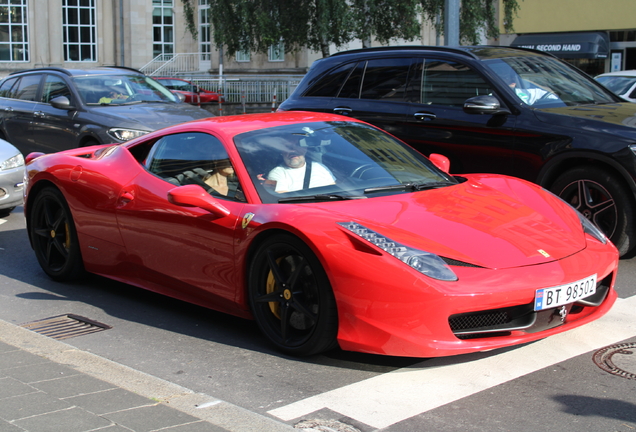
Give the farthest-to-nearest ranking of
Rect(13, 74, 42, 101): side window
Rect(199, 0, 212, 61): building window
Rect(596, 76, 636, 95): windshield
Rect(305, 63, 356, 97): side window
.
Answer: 1. Rect(199, 0, 212, 61): building window
2. Rect(596, 76, 636, 95): windshield
3. Rect(13, 74, 42, 101): side window
4. Rect(305, 63, 356, 97): side window

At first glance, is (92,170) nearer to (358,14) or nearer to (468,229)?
(468,229)

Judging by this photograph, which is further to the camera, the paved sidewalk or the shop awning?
the shop awning

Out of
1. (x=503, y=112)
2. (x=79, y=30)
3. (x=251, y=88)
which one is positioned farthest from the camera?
(x=79, y=30)

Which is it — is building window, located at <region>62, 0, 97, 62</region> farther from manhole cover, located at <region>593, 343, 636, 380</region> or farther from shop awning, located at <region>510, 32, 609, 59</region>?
manhole cover, located at <region>593, 343, 636, 380</region>

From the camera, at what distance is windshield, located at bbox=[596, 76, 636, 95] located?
1560cm

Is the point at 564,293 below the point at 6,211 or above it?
above

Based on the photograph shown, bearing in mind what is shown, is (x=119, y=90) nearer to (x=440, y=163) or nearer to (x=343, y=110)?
(x=343, y=110)

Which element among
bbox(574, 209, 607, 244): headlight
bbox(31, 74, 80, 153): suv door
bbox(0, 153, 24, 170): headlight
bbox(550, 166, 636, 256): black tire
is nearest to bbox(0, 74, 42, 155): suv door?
bbox(31, 74, 80, 153): suv door

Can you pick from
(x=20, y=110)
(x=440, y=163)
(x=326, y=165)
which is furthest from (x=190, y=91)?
(x=326, y=165)

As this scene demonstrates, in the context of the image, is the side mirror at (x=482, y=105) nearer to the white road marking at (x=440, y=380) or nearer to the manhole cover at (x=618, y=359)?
the white road marking at (x=440, y=380)

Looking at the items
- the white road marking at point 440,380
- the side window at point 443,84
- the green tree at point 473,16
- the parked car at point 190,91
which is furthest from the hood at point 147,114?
the green tree at point 473,16

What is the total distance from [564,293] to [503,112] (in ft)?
11.1

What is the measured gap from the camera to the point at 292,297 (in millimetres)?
4324

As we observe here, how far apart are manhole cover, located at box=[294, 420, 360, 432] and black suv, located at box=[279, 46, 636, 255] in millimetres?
3933
